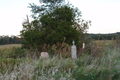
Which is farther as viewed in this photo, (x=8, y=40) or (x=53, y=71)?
(x=8, y=40)

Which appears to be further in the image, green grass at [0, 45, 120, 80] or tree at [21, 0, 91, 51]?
tree at [21, 0, 91, 51]

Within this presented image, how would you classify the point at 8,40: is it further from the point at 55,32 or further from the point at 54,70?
the point at 54,70

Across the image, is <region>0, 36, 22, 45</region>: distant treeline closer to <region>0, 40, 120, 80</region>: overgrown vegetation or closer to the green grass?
<region>0, 40, 120, 80</region>: overgrown vegetation

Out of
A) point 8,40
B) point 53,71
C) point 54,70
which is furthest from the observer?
point 8,40

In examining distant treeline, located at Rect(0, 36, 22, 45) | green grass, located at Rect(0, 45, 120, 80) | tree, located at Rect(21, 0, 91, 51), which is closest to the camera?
green grass, located at Rect(0, 45, 120, 80)

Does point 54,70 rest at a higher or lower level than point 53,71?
lower

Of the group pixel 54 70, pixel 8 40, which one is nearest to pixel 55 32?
pixel 54 70

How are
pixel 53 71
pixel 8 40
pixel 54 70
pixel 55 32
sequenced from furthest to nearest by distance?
pixel 8 40, pixel 55 32, pixel 54 70, pixel 53 71

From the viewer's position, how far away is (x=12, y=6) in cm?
916

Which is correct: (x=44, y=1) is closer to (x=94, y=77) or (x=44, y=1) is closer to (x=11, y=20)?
(x=11, y=20)

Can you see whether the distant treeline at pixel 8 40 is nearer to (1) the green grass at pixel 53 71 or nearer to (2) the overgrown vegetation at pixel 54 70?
(2) the overgrown vegetation at pixel 54 70

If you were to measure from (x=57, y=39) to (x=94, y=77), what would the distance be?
433 cm

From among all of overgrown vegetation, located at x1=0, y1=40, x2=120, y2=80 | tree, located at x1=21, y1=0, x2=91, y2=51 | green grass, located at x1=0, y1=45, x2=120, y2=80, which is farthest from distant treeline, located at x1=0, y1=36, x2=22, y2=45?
green grass, located at x1=0, y1=45, x2=120, y2=80

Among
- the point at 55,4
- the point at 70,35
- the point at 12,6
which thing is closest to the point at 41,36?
the point at 70,35
